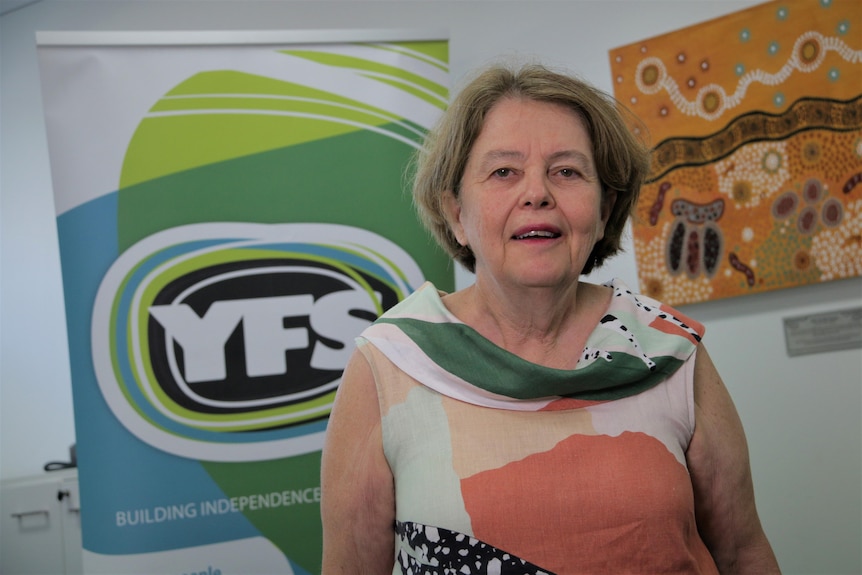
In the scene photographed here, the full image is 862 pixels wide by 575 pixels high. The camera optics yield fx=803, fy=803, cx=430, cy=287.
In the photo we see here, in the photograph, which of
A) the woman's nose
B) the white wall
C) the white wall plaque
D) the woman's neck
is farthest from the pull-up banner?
the white wall plaque

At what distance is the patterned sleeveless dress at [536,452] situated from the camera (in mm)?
1219

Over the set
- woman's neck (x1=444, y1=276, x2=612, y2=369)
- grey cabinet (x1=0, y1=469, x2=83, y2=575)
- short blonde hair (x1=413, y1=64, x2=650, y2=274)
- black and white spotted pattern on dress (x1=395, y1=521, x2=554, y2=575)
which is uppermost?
short blonde hair (x1=413, y1=64, x2=650, y2=274)

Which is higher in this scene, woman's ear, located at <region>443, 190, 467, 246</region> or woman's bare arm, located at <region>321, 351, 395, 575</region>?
woman's ear, located at <region>443, 190, 467, 246</region>

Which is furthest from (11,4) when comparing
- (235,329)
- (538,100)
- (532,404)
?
(532,404)

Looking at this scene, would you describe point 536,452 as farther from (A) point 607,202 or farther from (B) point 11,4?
(B) point 11,4

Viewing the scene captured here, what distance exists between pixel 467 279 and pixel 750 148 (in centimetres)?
123

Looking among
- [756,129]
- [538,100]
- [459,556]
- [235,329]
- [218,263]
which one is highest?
[756,129]

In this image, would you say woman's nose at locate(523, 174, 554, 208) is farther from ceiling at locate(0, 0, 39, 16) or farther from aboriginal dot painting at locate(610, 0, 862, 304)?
ceiling at locate(0, 0, 39, 16)

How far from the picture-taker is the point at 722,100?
2.86 meters

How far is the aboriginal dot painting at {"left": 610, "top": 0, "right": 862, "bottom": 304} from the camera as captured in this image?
2641mm

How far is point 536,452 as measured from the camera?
49.6 inches

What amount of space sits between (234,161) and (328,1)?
1.53m

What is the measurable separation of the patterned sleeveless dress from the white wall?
1.63 meters

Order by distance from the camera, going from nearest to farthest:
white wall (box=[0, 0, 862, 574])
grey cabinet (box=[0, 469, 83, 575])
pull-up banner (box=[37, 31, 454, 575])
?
pull-up banner (box=[37, 31, 454, 575]) < white wall (box=[0, 0, 862, 574]) < grey cabinet (box=[0, 469, 83, 575])
